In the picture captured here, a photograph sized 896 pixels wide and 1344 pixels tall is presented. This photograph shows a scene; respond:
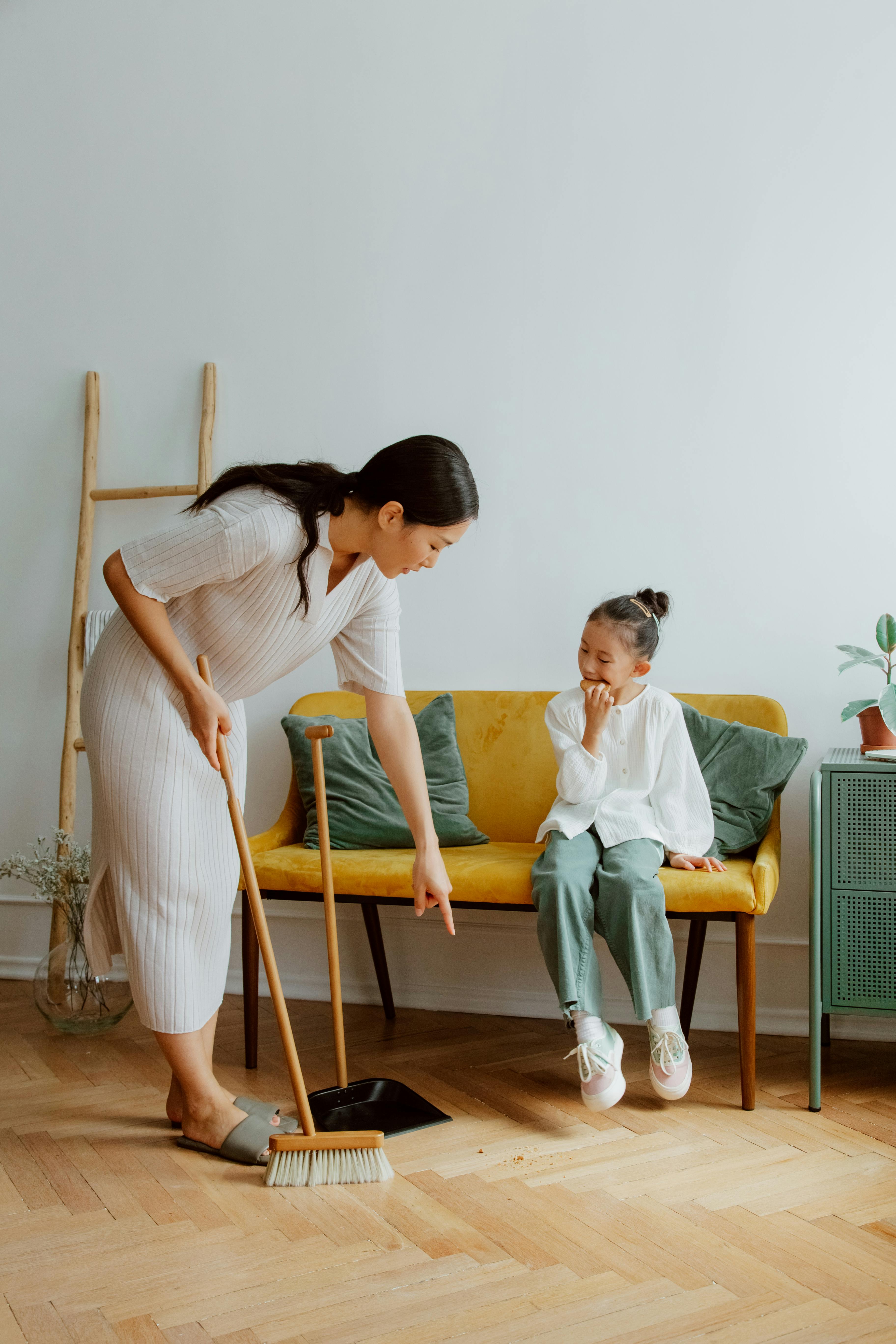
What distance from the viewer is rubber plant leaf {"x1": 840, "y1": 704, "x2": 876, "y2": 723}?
2.29 metres

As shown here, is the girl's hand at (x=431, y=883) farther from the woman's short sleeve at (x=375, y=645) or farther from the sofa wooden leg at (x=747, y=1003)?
the sofa wooden leg at (x=747, y=1003)

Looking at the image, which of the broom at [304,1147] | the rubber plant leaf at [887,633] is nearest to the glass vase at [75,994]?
the broom at [304,1147]

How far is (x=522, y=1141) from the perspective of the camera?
1.90 meters

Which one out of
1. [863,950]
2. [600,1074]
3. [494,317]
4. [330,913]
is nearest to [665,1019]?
[600,1074]

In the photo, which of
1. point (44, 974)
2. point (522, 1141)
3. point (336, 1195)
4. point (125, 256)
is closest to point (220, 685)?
point (336, 1195)

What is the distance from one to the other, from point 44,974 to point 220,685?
113 cm

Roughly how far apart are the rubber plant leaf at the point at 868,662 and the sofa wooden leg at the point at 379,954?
1.24 metres

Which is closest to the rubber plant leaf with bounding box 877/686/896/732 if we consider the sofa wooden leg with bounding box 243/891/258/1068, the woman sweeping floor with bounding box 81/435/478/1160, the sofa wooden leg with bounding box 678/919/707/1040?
the sofa wooden leg with bounding box 678/919/707/1040

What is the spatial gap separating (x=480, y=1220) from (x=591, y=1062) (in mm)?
436

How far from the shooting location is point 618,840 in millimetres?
2207

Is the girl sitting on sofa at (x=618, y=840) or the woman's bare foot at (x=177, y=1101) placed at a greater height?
the girl sitting on sofa at (x=618, y=840)

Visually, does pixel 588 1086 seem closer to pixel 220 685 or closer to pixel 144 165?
pixel 220 685

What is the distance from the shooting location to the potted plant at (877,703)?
2.28m

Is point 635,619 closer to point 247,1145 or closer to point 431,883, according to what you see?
point 431,883
